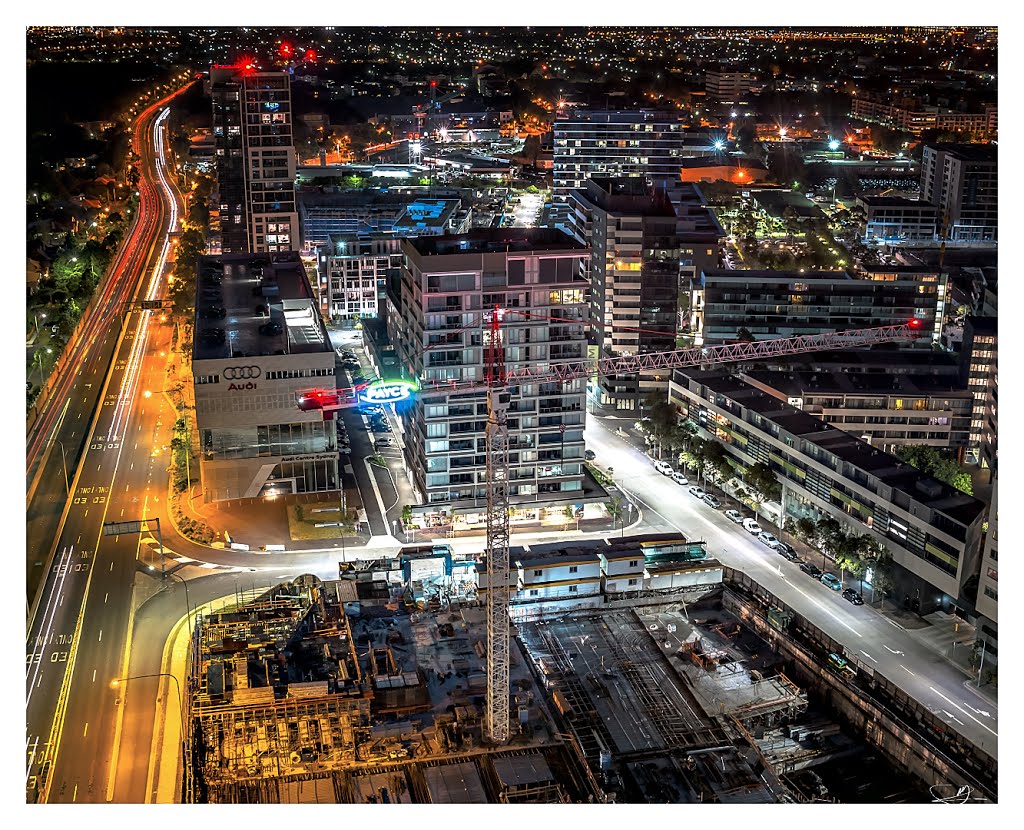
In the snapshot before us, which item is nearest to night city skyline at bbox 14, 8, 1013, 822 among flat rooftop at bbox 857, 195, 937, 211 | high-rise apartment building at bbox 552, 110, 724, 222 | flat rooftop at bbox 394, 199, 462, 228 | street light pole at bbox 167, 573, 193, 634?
street light pole at bbox 167, 573, 193, 634

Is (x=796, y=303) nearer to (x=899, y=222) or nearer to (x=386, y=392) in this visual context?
(x=386, y=392)

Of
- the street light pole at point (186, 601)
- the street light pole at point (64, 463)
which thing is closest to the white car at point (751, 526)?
the street light pole at point (186, 601)

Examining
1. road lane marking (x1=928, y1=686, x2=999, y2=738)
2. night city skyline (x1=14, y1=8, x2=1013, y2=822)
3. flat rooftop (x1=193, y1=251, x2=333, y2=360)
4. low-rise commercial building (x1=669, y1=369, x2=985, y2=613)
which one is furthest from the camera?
flat rooftop (x1=193, y1=251, x2=333, y2=360)

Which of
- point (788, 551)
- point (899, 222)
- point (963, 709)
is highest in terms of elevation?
point (899, 222)

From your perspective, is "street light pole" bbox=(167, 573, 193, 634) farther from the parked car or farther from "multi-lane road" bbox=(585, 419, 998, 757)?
the parked car

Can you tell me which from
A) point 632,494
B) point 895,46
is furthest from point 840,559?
point 895,46

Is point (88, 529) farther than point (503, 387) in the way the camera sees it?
Yes

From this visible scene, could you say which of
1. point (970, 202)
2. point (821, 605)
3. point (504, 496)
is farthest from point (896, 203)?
point (504, 496)

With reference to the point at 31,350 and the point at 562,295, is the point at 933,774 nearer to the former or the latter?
the point at 562,295
